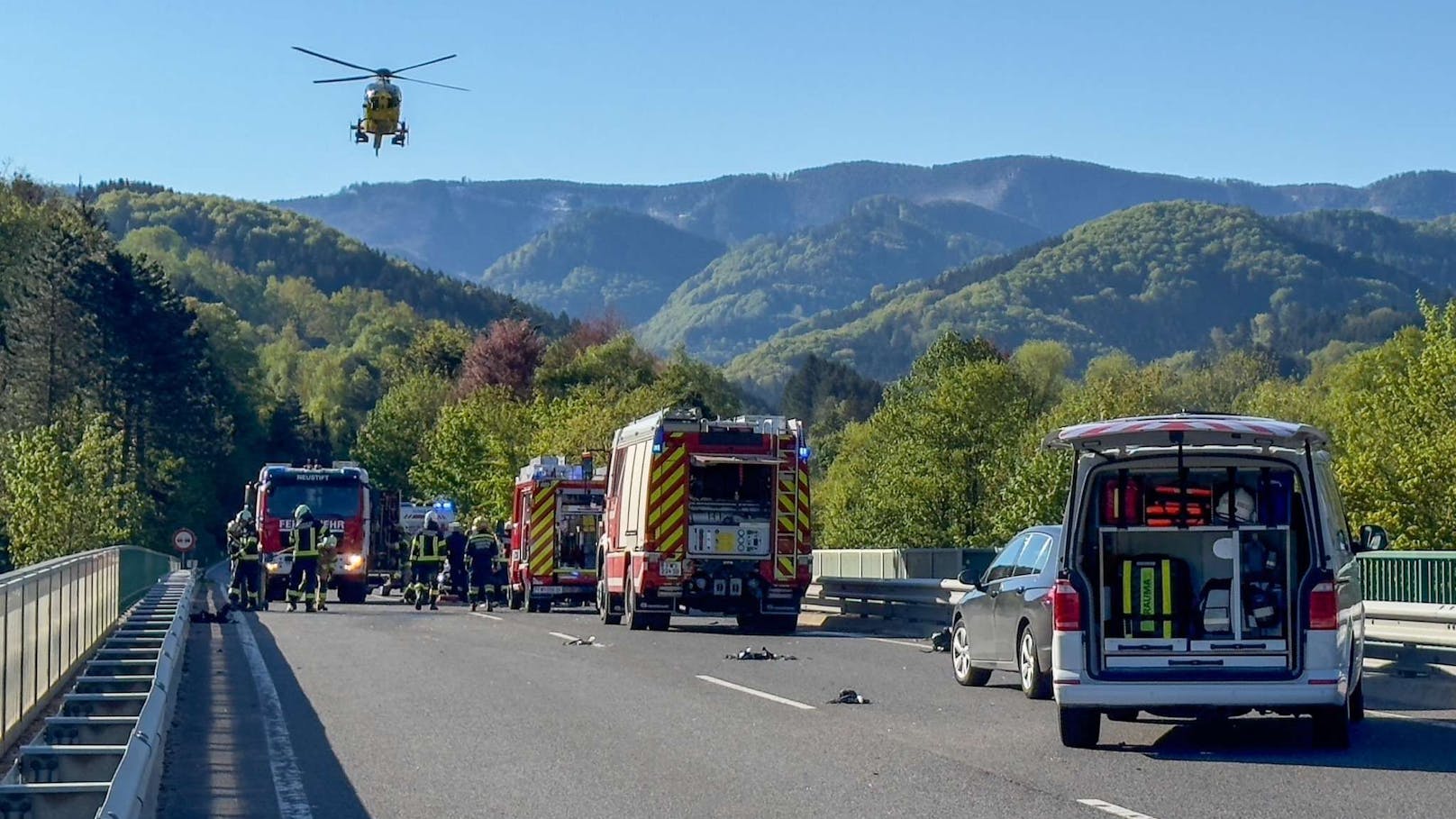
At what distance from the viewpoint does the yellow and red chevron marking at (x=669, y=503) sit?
26625 mm

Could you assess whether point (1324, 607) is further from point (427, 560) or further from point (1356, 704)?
point (427, 560)

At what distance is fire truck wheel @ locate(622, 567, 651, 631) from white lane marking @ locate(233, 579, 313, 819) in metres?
8.08

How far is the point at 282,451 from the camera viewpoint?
12194 centimetres

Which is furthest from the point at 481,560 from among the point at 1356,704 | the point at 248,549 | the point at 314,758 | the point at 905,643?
the point at 1356,704

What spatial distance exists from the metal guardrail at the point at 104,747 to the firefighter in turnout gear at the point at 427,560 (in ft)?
62.3

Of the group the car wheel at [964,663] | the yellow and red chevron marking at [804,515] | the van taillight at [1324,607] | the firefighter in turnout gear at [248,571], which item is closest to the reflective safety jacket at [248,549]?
the firefighter in turnout gear at [248,571]

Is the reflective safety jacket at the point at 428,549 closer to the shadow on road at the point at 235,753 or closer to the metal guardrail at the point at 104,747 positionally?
the shadow on road at the point at 235,753

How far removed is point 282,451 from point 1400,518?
79.8m

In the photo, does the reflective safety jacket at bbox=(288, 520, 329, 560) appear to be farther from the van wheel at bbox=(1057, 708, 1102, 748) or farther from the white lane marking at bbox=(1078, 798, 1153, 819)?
the white lane marking at bbox=(1078, 798, 1153, 819)

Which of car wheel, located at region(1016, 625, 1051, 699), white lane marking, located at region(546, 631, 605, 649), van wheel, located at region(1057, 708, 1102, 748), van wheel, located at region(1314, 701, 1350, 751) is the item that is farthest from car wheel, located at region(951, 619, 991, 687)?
white lane marking, located at region(546, 631, 605, 649)

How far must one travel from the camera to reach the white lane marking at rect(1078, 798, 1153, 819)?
9.40 meters

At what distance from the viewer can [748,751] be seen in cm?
1206

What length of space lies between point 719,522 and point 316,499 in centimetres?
1578

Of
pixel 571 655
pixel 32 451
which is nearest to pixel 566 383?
pixel 32 451
